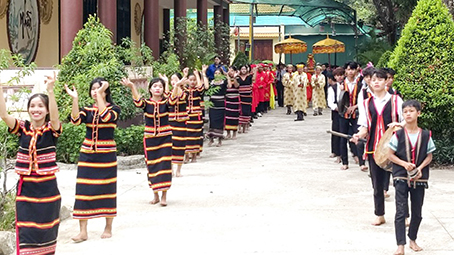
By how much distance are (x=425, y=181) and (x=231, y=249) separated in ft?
6.02

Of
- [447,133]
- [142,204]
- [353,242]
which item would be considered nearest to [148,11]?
[447,133]

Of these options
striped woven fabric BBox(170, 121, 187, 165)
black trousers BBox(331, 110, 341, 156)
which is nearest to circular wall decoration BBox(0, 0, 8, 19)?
striped woven fabric BBox(170, 121, 187, 165)

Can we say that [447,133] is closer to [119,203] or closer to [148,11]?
[119,203]

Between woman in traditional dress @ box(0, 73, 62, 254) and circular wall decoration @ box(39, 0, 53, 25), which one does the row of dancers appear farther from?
circular wall decoration @ box(39, 0, 53, 25)

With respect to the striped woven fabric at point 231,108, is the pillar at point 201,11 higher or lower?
higher

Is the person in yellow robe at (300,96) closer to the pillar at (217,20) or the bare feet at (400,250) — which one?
the pillar at (217,20)

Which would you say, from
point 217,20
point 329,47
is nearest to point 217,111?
point 217,20

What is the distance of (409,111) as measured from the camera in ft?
21.5

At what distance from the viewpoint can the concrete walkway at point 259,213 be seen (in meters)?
6.98

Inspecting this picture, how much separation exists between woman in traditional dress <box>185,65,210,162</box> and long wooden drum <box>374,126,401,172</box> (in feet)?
17.5

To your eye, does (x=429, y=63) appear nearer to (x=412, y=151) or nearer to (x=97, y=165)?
(x=412, y=151)

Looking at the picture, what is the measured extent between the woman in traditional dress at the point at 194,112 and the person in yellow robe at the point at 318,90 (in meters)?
12.6

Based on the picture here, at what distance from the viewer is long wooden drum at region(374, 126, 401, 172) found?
7186mm

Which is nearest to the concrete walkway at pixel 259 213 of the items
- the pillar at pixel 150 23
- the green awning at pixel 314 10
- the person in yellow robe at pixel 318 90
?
the pillar at pixel 150 23
